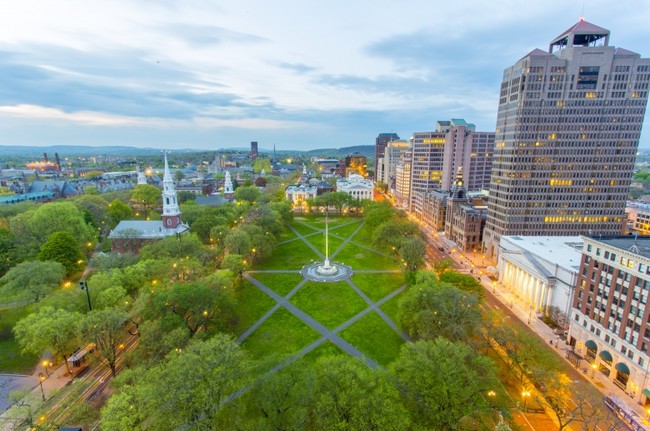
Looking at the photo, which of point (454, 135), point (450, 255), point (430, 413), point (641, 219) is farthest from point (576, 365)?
point (454, 135)

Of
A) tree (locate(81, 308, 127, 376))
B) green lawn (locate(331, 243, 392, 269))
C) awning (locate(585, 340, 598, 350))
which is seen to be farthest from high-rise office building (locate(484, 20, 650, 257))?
tree (locate(81, 308, 127, 376))

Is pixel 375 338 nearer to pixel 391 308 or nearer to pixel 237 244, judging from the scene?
pixel 391 308

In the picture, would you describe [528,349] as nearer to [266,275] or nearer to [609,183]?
[266,275]

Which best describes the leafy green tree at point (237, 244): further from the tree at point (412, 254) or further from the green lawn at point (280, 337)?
the tree at point (412, 254)

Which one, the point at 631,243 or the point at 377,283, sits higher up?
the point at 631,243

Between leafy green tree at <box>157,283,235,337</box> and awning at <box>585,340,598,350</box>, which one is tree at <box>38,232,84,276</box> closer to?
leafy green tree at <box>157,283,235,337</box>

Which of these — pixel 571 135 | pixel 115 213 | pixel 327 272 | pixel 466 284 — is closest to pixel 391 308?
pixel 466 284

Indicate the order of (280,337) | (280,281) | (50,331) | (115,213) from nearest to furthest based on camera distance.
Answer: (50,331), (280,337), (280,281), (115,213)
